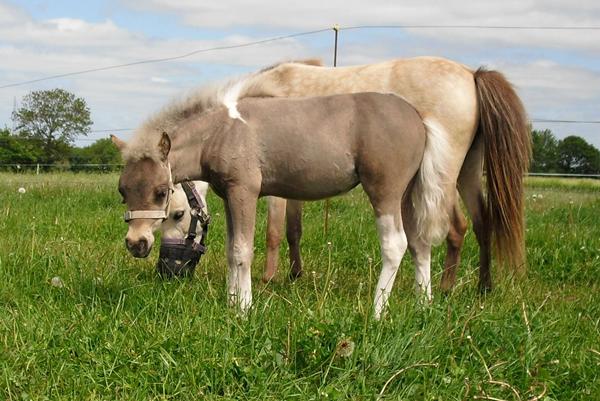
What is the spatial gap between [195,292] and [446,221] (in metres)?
1.62

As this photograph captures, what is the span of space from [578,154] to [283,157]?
5238cm

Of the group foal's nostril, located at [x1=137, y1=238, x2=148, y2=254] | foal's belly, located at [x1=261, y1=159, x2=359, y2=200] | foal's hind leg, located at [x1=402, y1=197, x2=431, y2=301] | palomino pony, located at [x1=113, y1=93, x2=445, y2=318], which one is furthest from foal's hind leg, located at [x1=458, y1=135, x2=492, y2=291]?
foal's nostril, located at [x1=137, y1=238, x2=148, y2=254]

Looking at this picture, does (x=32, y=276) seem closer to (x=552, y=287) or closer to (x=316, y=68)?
(x=316, y=68)

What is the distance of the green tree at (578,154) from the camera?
52094 mm

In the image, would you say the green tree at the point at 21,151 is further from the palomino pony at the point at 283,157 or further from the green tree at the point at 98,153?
the palomino pony at the point at 283,157

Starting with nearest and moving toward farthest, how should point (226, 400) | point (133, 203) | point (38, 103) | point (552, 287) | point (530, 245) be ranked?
1. point (226, 400)
2. point (133, 203)
3. point (552, 287)
4. point (530, 245)
5. point (38, 103)

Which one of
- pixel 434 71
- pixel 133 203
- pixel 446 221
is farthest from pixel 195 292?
pixel 434 71

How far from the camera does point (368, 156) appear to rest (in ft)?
14.8

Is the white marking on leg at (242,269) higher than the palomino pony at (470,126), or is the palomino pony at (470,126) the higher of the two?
the palomino pony at (470,126)

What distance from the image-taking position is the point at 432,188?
4.75m

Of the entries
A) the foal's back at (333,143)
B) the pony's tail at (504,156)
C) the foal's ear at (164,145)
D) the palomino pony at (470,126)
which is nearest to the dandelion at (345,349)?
the foal's back at (333,143)

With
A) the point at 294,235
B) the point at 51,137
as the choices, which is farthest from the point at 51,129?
the point at 294,235

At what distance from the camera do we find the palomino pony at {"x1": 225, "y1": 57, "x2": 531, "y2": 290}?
5328mm

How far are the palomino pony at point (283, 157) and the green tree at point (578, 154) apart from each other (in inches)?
1933
